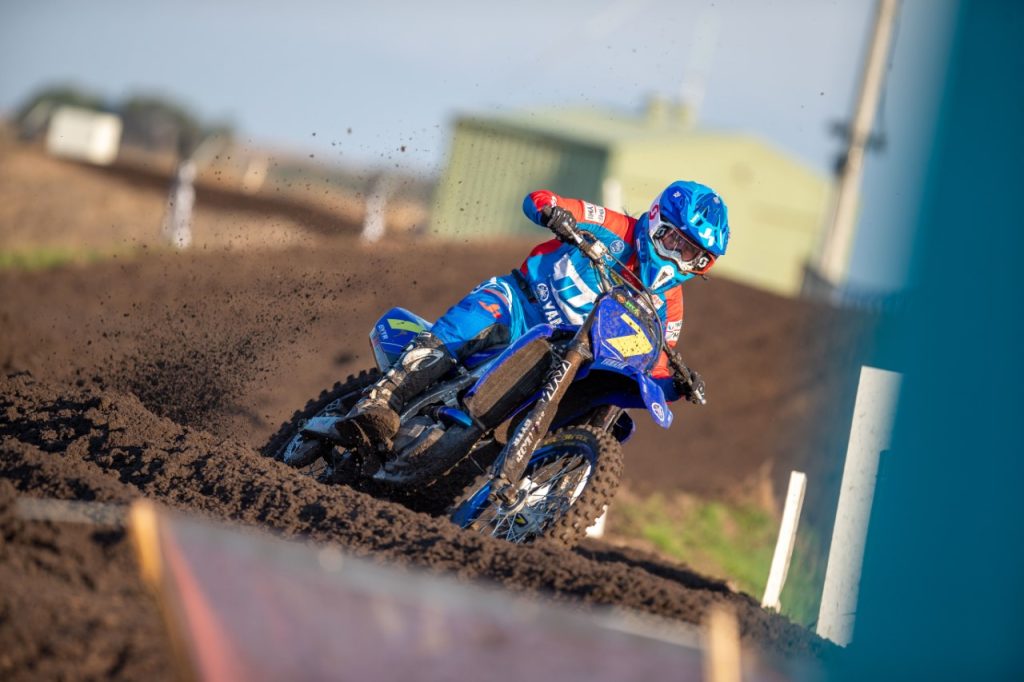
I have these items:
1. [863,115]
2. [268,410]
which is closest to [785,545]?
[268,410]

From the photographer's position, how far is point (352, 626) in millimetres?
3773

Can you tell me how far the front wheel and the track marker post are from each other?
5.69ft

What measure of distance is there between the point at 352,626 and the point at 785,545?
4.81 m

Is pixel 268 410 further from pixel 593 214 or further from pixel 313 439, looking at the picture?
pixel 593 214

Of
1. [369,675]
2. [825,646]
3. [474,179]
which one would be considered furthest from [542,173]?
[369,675]

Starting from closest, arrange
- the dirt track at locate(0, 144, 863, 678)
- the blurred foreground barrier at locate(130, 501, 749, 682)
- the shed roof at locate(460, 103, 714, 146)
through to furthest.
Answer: the blurred foreground barrier at locate(130, 501, 749, 682)
the dirt track at locate(0, 144, 863, 678)
the shed roof at locate(460, 103, 714, 146)

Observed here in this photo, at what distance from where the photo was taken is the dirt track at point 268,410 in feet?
17.3

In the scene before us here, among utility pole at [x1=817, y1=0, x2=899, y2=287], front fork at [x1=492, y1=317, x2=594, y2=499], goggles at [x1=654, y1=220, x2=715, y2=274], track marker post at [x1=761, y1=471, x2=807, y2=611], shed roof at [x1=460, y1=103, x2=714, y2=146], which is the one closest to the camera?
front fork at [x1=492, y1=317, x2=594, y2=499]

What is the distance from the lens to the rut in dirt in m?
5.41

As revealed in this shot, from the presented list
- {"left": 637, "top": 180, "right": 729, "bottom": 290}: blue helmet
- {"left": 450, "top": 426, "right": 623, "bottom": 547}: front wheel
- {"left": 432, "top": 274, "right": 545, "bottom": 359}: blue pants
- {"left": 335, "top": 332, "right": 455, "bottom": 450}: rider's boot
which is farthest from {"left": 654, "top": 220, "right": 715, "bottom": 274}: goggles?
{"left": 335, "top": 332, "right": 455, "bottom": 450}: rider's boot

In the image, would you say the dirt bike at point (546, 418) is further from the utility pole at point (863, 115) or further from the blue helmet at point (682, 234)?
the utility pole at point (863, 115)

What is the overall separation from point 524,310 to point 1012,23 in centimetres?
384

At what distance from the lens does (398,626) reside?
375 centimetres

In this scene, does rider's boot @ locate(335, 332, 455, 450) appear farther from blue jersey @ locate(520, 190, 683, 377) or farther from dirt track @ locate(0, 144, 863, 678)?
blue jersey @ locate(520, 190, 683, 377)
